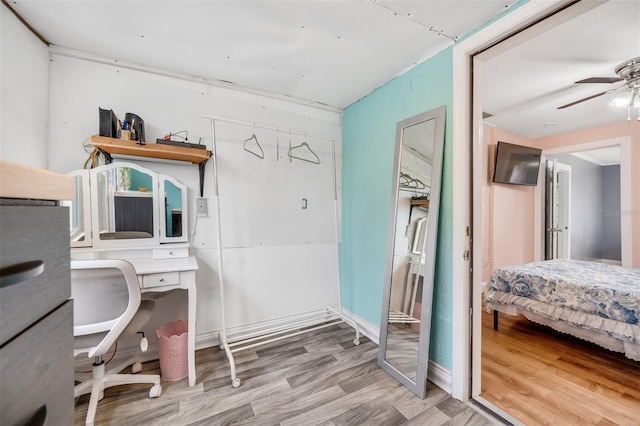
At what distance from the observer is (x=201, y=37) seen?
5.42 feet

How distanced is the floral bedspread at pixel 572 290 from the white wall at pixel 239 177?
5.53 feet

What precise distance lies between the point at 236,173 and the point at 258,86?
78cm

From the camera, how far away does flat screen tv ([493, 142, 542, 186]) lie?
340 centimetres

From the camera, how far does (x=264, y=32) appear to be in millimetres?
1613

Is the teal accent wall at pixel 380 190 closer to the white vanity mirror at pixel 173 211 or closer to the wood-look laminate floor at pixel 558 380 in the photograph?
the wood-look laminate floor at pixel 558 380

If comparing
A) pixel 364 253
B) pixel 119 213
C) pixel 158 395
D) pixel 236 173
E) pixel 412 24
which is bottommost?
pixel 158 395

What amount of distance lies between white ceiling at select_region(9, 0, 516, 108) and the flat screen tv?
2.20 m

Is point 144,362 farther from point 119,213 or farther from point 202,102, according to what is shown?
point 202,102

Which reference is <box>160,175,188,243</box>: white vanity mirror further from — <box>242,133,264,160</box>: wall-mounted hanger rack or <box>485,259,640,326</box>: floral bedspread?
<box>485,259,640,326</box>: floral bedspread

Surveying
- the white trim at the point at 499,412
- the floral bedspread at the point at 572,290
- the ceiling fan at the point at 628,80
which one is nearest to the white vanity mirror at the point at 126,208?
the white trim at the point at 499,412

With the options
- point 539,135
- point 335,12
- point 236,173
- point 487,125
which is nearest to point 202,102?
point 236,173

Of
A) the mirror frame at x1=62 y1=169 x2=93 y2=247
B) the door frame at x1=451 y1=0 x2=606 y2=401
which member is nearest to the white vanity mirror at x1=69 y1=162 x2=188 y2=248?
the mirror frame at x1=62 y1=169 x2=93 y2=247

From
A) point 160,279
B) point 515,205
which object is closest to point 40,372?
point 160,279

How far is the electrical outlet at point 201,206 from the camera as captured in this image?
215cm
